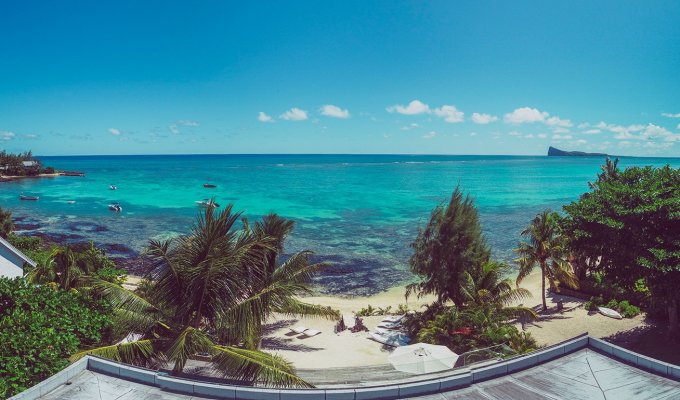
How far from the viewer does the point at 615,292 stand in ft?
75.6

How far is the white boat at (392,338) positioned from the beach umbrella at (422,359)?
3716 mm

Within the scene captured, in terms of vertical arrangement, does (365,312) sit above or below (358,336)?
below

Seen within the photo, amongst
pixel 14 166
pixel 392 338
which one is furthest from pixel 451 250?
pixel 14 166

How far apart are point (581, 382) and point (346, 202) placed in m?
67.5

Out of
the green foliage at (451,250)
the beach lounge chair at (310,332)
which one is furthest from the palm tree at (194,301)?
the green foliage at (451,250)

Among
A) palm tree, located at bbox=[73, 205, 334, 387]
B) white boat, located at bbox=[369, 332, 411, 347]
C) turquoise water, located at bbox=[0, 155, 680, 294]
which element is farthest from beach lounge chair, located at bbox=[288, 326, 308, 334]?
turquoise water, located at bbox=[0, 155, 680, 294]

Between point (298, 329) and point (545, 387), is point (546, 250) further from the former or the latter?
point (545, 387)

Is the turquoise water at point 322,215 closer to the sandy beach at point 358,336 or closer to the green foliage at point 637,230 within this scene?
the sandy beach at point 358,336

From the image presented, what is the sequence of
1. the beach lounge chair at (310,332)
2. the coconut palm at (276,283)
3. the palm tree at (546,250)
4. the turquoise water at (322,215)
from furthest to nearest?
the turquoise water at (322,215) → the palm tree at (546,250) → the beach lounge chair at (310,332) → the coconut palm at (276,283)

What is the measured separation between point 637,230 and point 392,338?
10.8 meters

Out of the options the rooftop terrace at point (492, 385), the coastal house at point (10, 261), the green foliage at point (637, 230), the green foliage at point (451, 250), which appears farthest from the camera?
the green foliage at point (451, 250)

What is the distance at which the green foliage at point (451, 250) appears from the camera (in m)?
21.0

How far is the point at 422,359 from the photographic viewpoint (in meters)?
14.6

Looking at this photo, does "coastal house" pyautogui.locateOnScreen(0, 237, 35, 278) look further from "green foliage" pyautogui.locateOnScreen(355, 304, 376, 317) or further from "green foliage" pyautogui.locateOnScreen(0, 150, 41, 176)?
"green foliage" pyautogui.locateOnScreen(0, 150, 41, 176)
